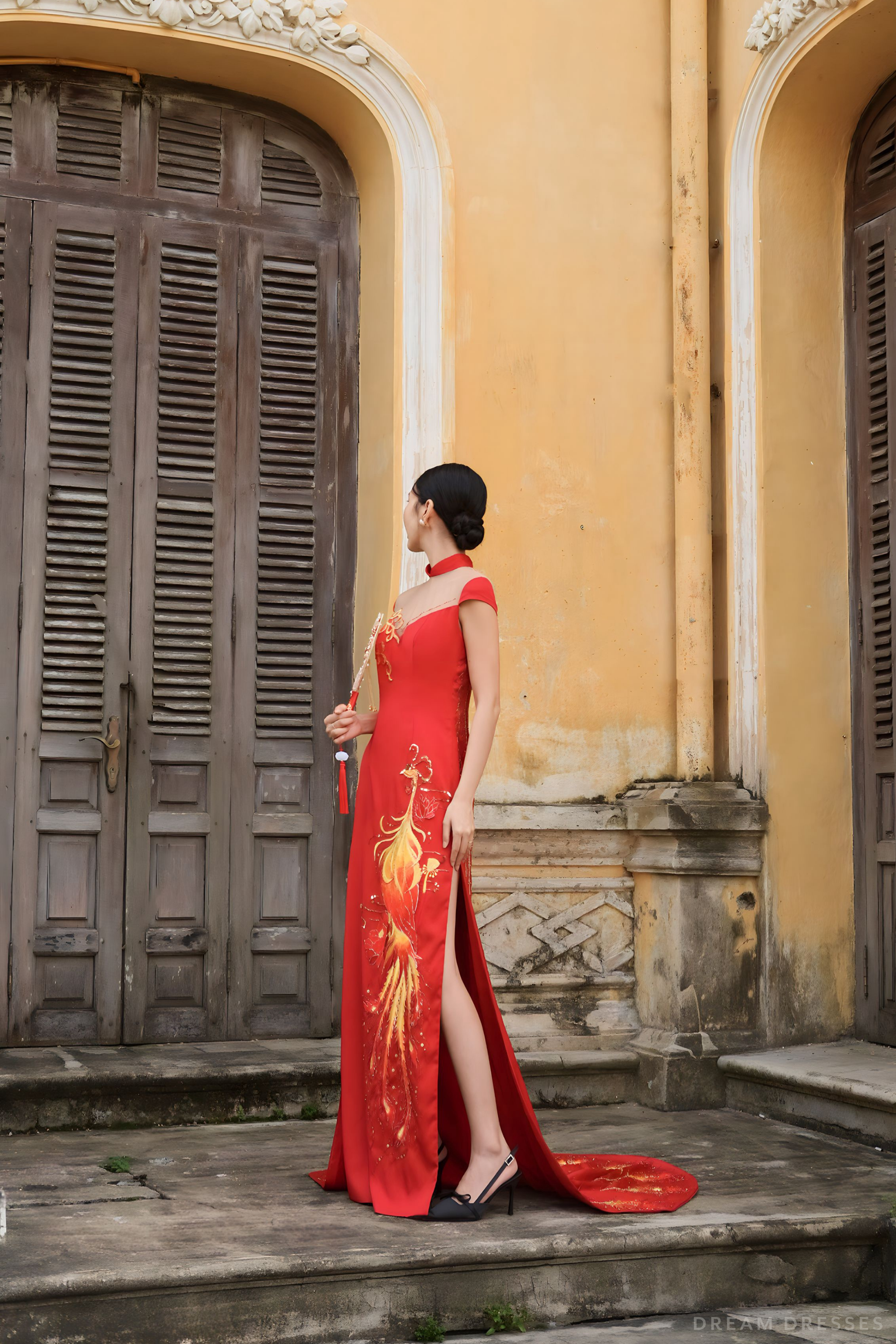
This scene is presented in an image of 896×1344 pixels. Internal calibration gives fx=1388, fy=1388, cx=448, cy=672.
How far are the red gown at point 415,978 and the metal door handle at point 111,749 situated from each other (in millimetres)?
1587

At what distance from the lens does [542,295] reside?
5.23 m

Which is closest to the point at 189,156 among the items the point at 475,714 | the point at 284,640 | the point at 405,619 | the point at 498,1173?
the point at 284,640

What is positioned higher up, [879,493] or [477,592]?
[879,493]

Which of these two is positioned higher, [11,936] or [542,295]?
[542,295]

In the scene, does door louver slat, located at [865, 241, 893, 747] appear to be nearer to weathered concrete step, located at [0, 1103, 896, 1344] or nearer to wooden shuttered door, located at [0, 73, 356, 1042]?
weathered concrete step, located at [0, 1103, 896, 1344]

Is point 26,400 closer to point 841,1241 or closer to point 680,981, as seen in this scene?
point 680,981

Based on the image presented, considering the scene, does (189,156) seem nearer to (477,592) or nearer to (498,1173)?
(477,592)

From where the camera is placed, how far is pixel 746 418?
5203 millimetres

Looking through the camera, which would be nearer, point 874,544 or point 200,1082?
point 200,1082

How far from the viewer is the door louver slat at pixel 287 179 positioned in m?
5.36

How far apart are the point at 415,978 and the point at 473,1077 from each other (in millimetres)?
276

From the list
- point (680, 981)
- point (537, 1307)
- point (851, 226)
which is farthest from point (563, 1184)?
point (851, 226)

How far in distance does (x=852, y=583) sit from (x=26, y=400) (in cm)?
313

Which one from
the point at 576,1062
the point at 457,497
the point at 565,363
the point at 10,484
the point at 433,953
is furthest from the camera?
the point at 565,363
